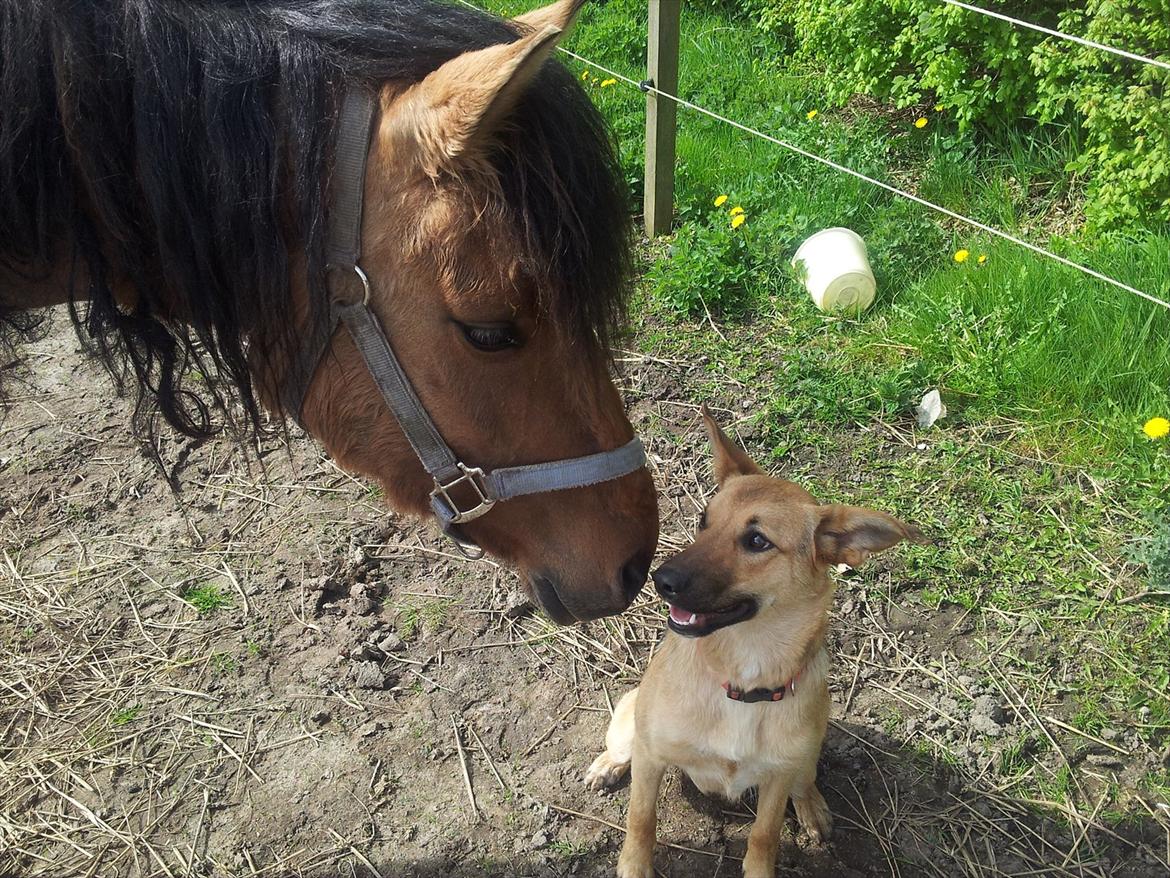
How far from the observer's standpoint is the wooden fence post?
4520 mm

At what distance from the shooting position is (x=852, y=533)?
212 cm

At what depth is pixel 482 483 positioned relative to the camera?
1.75 m

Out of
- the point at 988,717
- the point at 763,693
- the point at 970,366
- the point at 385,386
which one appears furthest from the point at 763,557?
the point at 970,366

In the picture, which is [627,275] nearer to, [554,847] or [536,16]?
[536,16]

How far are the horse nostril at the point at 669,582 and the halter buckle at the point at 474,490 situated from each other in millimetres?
494

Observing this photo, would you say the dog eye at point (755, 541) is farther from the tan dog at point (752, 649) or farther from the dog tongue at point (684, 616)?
the dog tongue at point (684, 616)

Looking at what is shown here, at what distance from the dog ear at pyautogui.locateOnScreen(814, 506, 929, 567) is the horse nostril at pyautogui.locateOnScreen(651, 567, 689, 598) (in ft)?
1.20

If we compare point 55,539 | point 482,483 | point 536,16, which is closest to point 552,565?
point 482,483

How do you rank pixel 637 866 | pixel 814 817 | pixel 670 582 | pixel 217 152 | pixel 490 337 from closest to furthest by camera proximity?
pixel 217 152, pixel 490 337, pixel 670 582, pixel 637 866, pixel 814 817

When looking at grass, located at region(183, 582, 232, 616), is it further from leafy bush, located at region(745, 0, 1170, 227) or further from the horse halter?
leafy bush, located at region(745, 0, 1170, 227)

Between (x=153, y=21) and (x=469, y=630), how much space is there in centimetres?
215

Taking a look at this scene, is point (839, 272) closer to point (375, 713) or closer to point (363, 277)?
point (375, 713)

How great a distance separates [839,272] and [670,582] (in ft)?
8.51

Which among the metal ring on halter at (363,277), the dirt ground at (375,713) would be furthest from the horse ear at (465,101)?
the dirt ground at (375,713)
